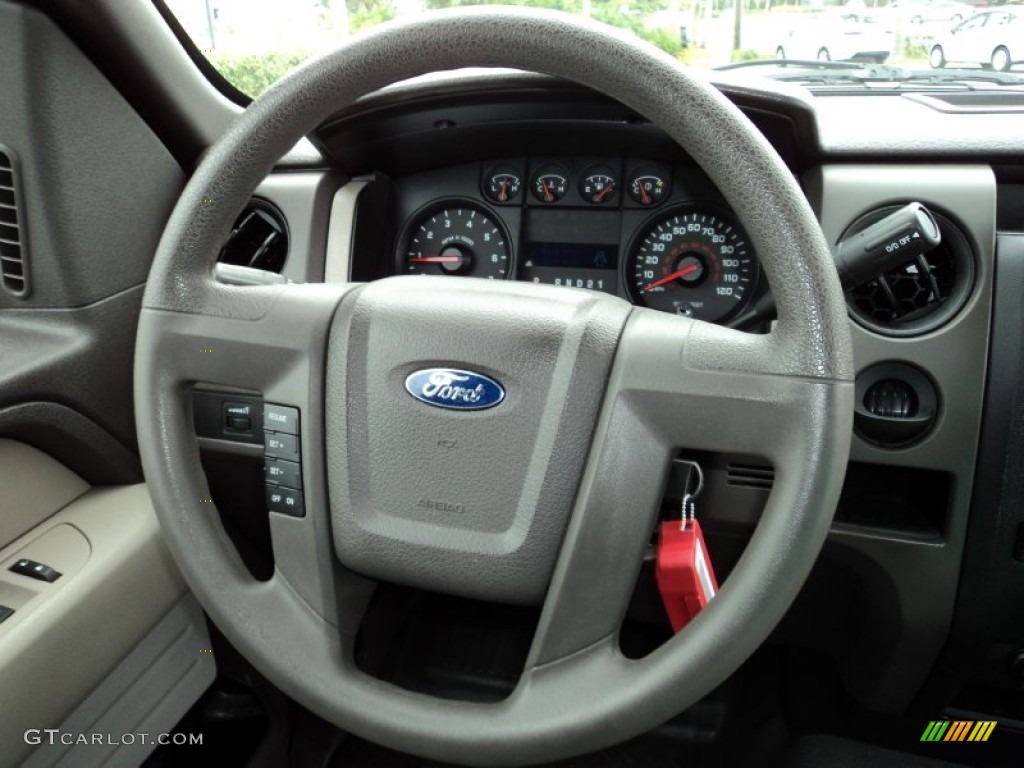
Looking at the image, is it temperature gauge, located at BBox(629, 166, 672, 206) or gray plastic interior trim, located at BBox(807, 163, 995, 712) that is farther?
temperature gauge, located at BBox(629, 166, 672, 206)

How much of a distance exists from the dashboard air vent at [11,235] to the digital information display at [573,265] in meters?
0.74

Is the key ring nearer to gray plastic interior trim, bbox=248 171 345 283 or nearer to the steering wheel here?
the steering wheel

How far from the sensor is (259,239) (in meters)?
1.46

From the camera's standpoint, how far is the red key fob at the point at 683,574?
2.55ft

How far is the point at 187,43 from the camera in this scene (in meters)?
1.47

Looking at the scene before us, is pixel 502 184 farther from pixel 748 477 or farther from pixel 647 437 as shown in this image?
pixel 647 437

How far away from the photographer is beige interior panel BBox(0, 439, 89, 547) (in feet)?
3.93

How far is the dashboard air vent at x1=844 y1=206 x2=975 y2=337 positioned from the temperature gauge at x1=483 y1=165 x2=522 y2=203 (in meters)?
0.52

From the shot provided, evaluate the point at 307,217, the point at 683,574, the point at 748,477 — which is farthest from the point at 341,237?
the point at 683,574

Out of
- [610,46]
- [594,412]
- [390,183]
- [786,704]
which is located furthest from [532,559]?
[786,704]

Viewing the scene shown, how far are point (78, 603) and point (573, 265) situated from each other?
2.82 feet
